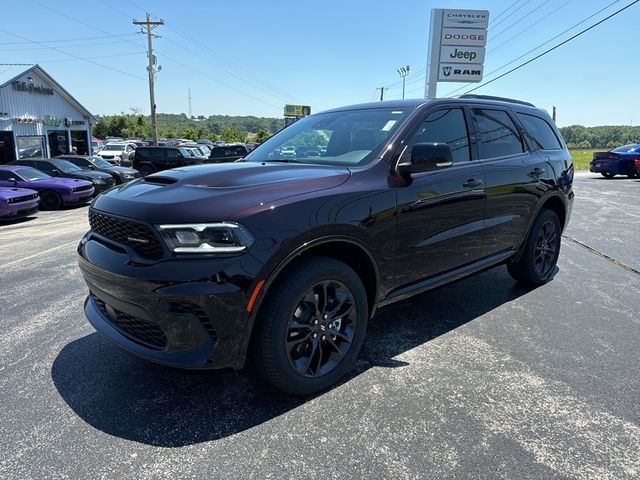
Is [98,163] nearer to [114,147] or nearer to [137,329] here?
[137,329]

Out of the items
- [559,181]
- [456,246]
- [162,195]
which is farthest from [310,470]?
[559,181]

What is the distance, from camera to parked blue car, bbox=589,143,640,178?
19734 millimetres

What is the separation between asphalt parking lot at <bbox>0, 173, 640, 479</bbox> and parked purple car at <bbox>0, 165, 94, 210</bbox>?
990 centimetres

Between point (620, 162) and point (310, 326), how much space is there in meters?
22.1

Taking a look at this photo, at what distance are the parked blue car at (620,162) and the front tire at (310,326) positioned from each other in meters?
21.6

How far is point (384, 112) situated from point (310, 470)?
2650 millimetres

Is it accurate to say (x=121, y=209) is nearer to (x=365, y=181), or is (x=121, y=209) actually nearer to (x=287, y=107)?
(x=365, y=181)

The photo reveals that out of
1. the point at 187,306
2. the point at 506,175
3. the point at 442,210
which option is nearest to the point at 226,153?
the point at 442,210

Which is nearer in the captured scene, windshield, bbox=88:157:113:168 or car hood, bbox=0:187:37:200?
car hood, bbox=0:187:37:200

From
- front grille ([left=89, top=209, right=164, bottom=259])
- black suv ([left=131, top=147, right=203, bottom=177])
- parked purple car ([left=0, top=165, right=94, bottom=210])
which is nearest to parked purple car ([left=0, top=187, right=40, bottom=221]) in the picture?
parked purple car ([left=0, top=165, right=94, bottom=210])

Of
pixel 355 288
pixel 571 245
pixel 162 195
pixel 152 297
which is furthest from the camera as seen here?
pixel 571 245

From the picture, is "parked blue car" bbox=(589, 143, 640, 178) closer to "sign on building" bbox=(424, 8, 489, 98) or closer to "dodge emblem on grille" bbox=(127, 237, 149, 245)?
"sign on building" bbox=(424, 8, 489, 98)

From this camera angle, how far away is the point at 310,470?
223 centimetres

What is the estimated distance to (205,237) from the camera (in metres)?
2.40
